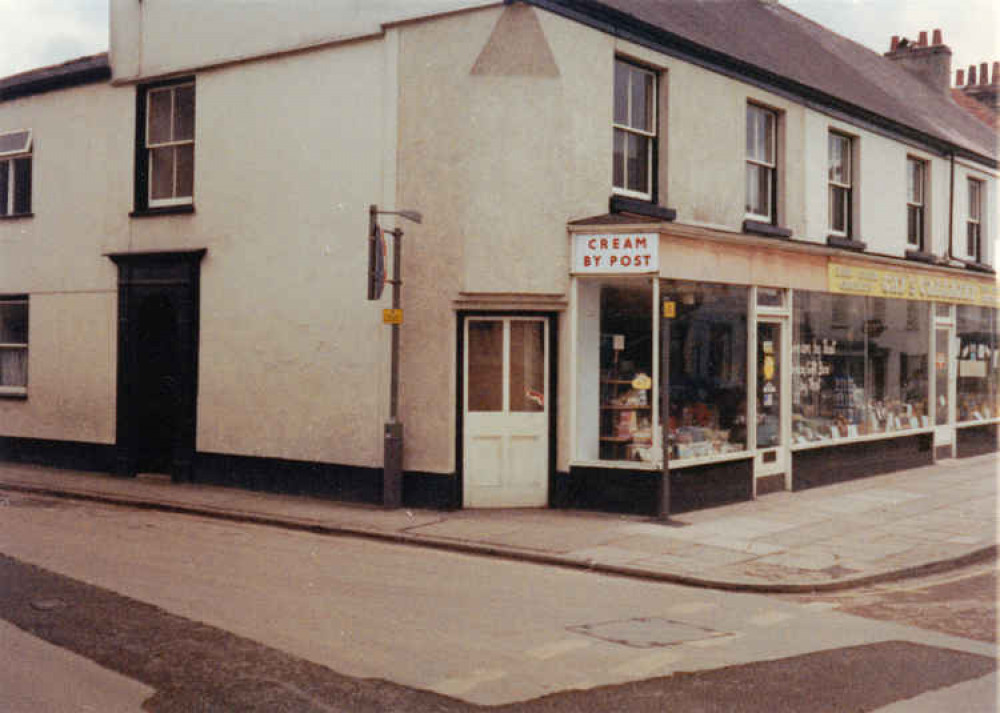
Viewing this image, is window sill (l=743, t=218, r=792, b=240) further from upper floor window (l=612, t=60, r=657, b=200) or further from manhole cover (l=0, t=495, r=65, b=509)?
manhole cover (l=0, t=495, r=65, b=509)

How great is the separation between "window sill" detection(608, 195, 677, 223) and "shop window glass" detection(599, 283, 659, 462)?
1134 millimetres

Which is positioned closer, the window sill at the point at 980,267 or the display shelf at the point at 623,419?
the display shelf at the point at 623,419

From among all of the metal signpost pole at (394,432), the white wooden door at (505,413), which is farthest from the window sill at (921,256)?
the metal signpost pole at (394,432)

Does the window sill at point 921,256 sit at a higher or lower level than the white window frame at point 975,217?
lower

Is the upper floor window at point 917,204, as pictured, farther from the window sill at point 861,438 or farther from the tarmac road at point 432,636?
the tarmac road at point 432,636

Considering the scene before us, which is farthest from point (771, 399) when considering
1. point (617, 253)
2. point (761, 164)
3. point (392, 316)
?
point (392, 316)

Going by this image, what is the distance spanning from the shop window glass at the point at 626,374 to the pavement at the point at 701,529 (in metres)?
1.02

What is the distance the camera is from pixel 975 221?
2209 cm

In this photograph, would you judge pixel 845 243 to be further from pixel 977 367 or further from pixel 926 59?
pixel 926 59

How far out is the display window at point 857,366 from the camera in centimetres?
1620

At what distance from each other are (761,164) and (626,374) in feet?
16.3

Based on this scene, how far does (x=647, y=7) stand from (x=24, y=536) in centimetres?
1059

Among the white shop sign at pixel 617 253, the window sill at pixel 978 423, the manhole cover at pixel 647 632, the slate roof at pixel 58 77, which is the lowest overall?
A: the manhole cover at pixel 647 632

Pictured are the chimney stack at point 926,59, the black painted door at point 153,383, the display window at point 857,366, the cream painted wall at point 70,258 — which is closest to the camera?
the black painted door at point 153,383
